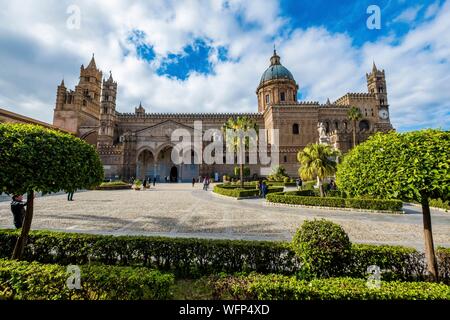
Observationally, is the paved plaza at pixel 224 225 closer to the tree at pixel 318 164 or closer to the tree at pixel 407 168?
the tree at pixel 407 168

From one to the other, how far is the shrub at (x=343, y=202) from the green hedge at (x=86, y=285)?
13168 millimetres

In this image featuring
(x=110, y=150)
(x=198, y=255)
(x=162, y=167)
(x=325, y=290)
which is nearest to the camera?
(x=325, y=290)

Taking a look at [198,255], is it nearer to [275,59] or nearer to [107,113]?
[107,113]

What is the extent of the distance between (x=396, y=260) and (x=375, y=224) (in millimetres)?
6695

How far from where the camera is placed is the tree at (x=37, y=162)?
12.4 feet

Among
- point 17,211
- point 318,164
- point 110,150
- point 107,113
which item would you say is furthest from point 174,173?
Result: point 17,211

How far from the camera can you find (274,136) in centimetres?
4497

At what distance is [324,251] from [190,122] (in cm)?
5071

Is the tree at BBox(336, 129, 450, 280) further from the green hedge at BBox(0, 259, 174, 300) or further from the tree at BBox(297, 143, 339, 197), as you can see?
the tree at BBox(297, 143, 339, 197)

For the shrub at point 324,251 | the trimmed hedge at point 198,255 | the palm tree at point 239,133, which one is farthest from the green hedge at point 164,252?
the palm tree at point 239,133

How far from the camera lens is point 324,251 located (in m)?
3.83

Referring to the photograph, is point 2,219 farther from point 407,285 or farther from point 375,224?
point 375,224

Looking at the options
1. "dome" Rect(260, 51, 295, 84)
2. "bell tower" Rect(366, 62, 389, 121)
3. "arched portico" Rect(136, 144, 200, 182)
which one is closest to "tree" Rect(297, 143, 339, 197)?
"arched portico" Rect(136, 144, 200, 182)

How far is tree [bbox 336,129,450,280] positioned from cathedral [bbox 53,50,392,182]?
125 feet
